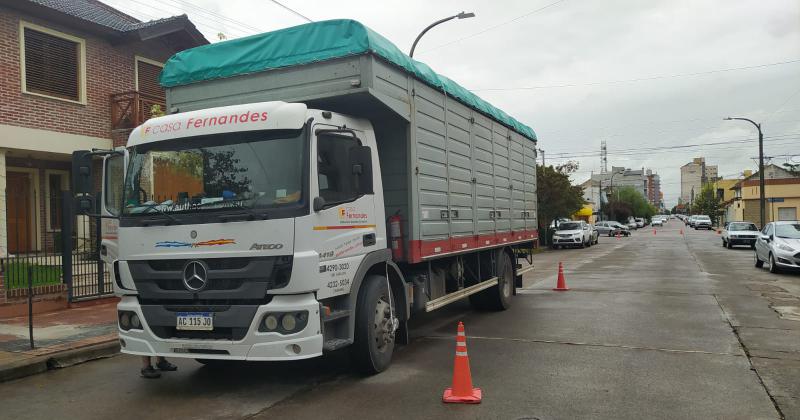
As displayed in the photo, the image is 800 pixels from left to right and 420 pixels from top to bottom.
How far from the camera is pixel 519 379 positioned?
6145 millimetres

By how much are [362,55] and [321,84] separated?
1.72ft

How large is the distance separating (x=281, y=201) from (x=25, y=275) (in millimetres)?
7509

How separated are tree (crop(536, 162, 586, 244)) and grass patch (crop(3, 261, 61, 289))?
2558 cm

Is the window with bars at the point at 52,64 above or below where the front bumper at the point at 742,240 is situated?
Result: above

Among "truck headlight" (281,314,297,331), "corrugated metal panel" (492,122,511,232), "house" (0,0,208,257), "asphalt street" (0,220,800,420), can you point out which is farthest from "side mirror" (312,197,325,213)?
"house" (0,0,208,257)

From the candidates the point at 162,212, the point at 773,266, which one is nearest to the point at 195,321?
the point at 162,212

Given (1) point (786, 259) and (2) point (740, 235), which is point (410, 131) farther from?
(2) point (740, 235)

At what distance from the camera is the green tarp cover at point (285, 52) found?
6.13 metres

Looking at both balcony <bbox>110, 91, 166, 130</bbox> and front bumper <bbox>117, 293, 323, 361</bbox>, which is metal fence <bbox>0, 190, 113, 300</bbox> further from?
front bumper <bbox>117, 293, 323, 361</bbox>

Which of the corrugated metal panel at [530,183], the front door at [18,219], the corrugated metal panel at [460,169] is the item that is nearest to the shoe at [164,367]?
the corrugated metal panel at [460,169]

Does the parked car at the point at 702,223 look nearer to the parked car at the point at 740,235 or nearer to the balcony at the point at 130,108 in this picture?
the parked car at the point at 740,235

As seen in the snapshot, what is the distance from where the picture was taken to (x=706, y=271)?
18484 mm

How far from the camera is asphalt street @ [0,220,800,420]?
5270mm

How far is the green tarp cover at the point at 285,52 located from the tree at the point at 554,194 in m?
26.5
